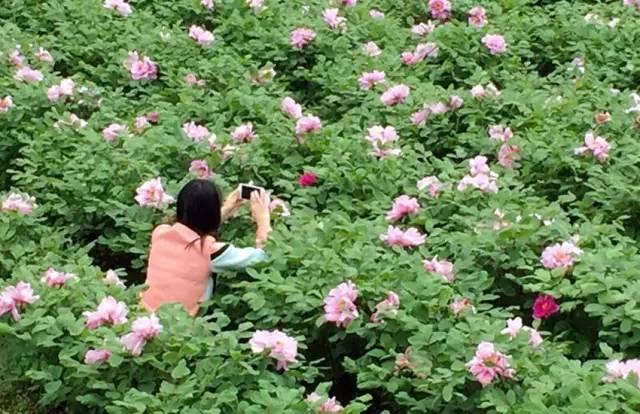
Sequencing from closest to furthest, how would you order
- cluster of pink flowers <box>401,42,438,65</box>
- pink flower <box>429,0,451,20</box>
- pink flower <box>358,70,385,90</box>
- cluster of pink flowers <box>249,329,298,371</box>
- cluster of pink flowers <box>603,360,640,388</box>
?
1. cluster of pink flowers <box>603,360,640,388</box>
2. cluster of pink flowers <box>249,329,298,371</box>
3. pink flower <box>358,70,385,90</box>
4. cluster of pink flowers <box>401,42,438,65</box>
5. pink flower <box>429,0,451,20</box>

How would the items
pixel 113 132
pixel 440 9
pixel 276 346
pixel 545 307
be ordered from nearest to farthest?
pixel 276 346 < pixel 545 307 < pixel 113 132 < pixel 440 9

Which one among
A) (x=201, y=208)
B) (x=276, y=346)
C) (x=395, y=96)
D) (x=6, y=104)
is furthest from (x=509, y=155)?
(x=6, y=104)

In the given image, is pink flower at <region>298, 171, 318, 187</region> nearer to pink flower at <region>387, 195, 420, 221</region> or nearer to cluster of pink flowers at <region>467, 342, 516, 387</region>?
pink flower at <region>387, 195, 420, 221</region>

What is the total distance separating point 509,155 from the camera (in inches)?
175

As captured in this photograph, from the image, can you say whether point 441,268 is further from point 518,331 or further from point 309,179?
point 309,179

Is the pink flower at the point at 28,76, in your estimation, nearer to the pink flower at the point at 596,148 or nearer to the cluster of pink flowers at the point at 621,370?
the pink flower at the point at 596,148

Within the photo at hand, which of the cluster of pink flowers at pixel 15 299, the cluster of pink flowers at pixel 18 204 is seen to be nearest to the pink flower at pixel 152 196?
the cluster of pink flowers at pixel 18 204

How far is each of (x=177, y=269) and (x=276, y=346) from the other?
673 millimetres

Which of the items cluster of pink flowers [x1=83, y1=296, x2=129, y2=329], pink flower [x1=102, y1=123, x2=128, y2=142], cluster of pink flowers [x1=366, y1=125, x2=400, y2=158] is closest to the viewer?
cluster of pink flowers [x1=83, y1=296, x2=129, y2=329]

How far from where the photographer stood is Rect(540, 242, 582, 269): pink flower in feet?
11.6

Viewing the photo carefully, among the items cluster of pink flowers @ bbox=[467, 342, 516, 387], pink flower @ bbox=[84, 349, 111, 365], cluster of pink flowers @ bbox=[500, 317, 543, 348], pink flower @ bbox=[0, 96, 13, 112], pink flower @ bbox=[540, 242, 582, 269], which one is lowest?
pink flower @ bbox=[0, 96, 13, 112]

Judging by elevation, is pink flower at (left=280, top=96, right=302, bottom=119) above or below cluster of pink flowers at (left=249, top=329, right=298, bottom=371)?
below

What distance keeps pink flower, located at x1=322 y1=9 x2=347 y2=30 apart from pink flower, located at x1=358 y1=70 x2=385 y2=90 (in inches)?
25.0

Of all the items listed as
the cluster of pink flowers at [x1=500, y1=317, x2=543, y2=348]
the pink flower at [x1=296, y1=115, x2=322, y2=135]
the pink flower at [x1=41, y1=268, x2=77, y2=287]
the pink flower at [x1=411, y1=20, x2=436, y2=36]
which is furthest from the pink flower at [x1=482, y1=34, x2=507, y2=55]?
the pink flower at [x1=41, y1=268, x2=77, y2=287]
